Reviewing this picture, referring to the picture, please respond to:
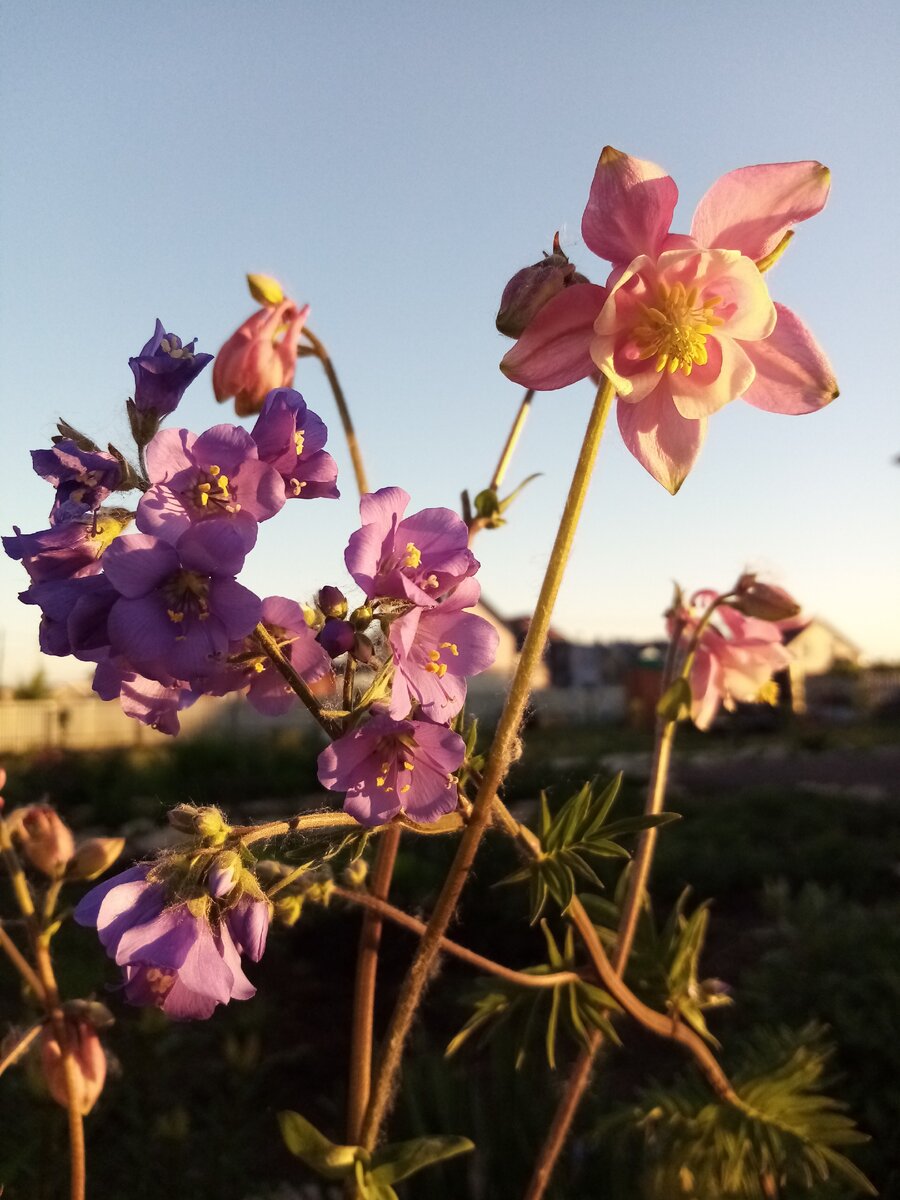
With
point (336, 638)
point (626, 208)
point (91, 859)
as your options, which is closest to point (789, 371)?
point (626, 208)

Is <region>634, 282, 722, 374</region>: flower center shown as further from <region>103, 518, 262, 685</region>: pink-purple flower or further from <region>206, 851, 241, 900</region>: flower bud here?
<region>206, 851, 241, 900</region>: flower bud

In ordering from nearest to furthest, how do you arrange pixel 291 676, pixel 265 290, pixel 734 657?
pixel 291 676
pixel 265 290
pixel 734 657

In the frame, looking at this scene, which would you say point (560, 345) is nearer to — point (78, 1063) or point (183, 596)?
point (183, 596)

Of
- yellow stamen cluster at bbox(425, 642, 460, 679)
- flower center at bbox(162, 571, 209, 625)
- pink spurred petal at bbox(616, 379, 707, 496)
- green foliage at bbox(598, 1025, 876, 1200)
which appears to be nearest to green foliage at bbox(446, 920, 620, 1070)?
green foliage at bbox(598, 1025, 876, 1200)

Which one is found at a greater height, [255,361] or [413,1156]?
[255,361]

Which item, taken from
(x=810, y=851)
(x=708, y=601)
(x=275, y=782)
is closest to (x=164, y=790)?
(x=275, y=782)

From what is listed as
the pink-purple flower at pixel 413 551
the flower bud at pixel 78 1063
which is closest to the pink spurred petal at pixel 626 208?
the pink-purple flower at pixel 413 551
